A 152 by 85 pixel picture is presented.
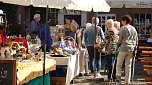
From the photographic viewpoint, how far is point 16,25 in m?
21.4

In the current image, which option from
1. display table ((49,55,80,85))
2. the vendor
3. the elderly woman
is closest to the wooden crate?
display table ((49,55,80,85))

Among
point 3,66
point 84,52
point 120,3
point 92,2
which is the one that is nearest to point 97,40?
point 84,52

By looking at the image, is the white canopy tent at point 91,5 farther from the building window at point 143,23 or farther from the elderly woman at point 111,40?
the building window at point 143,23

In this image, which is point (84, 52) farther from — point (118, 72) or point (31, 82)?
point (31, 82)

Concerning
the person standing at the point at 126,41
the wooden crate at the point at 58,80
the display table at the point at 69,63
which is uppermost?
the person standing at the point at 126,41

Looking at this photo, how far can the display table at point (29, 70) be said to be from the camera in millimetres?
5551

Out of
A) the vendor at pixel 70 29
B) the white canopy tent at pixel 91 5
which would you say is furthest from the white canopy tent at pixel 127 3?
the white canopy tent at pixel 91 5

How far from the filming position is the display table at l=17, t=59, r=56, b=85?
5.55 metres

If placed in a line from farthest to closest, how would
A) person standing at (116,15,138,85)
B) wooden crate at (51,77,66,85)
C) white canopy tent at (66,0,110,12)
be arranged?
1. person standing at (116,15,138,85)
2. wooden crate at (51,77,66,85)
3. white canopy tent at (66,0,110,12)

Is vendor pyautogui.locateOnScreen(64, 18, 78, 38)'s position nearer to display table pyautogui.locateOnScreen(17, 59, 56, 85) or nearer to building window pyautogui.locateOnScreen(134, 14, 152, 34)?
display table pyautogui.locateOnScreen(17, 59, 56, 85)

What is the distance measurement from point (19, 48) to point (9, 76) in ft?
5.80

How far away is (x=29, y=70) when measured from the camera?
19.6 feet

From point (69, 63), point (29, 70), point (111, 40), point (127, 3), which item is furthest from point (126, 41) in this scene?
point (127, 3)

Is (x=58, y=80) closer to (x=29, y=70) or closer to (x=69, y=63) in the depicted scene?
(x=69, y=63)
